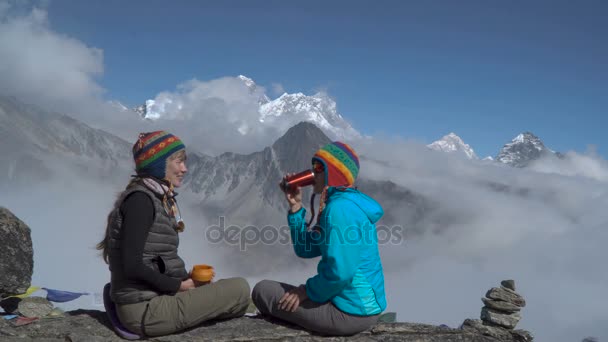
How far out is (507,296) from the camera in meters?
15.9

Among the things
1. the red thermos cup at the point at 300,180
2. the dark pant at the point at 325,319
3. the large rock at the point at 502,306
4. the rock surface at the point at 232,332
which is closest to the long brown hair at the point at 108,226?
the rock surface at the point at 232,332

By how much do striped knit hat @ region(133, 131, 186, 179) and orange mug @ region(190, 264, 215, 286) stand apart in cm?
196

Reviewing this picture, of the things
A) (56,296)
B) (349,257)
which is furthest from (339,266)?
(56,296)

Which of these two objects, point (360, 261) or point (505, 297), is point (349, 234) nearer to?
point (360, 261)

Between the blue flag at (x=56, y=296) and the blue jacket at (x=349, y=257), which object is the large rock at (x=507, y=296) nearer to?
the blue jacket at (x=349, y=257)

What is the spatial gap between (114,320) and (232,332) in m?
2.26

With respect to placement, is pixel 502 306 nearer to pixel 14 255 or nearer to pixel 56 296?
pixel 56 296

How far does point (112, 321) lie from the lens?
817cm

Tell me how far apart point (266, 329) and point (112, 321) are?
2.96 m

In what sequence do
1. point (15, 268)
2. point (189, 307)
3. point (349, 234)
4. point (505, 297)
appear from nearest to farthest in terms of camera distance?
1. point (349, 234)
2. point (189, 307)
3. point (15, 268)
4. point (505, 297)

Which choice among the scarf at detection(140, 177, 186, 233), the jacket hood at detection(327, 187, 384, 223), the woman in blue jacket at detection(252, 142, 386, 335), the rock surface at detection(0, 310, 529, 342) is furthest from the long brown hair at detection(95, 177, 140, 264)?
the jacket hood at detection(327, 187, 384, 223)

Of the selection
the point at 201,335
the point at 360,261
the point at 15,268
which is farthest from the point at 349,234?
the point at 15,268

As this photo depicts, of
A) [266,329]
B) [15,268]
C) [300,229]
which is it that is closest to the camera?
[266,329]

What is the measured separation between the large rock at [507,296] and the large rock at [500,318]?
465 mm
